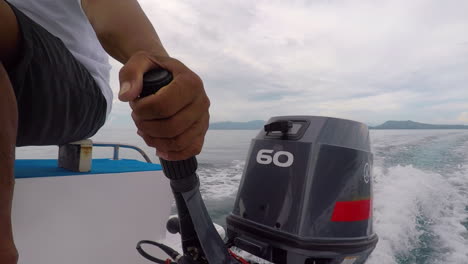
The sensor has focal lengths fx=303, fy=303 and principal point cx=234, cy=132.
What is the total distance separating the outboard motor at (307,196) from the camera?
780 mm

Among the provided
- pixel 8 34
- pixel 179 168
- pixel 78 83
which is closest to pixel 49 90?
pixel 78 83

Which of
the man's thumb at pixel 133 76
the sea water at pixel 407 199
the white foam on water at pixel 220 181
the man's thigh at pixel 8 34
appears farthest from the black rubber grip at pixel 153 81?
the white foam on water at pixel 220 181

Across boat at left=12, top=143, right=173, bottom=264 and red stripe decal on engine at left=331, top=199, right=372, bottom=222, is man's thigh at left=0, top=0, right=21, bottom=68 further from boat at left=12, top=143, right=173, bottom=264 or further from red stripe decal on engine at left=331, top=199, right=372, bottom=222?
red stripe decal on engine at left=331, top=199, right=372, bottom=222

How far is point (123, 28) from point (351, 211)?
0.73 metres

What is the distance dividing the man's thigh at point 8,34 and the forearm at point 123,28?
4.6 inches

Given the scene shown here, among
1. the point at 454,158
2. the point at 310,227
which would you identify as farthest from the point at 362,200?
the point at 454,158

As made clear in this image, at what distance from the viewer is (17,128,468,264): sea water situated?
165 centimetres

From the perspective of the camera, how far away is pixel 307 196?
801 millimetres

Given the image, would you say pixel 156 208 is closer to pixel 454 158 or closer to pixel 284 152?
pixel 284 152

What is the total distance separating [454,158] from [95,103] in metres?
4.72

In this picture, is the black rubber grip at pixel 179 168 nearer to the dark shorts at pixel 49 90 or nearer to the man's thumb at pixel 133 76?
the man's thumb at pixel 133 76

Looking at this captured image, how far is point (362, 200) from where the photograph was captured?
2.92 ft

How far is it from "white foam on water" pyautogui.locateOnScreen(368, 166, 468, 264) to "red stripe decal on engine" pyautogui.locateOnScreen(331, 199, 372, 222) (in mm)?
820

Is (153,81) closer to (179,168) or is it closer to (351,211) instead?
(179,168)
